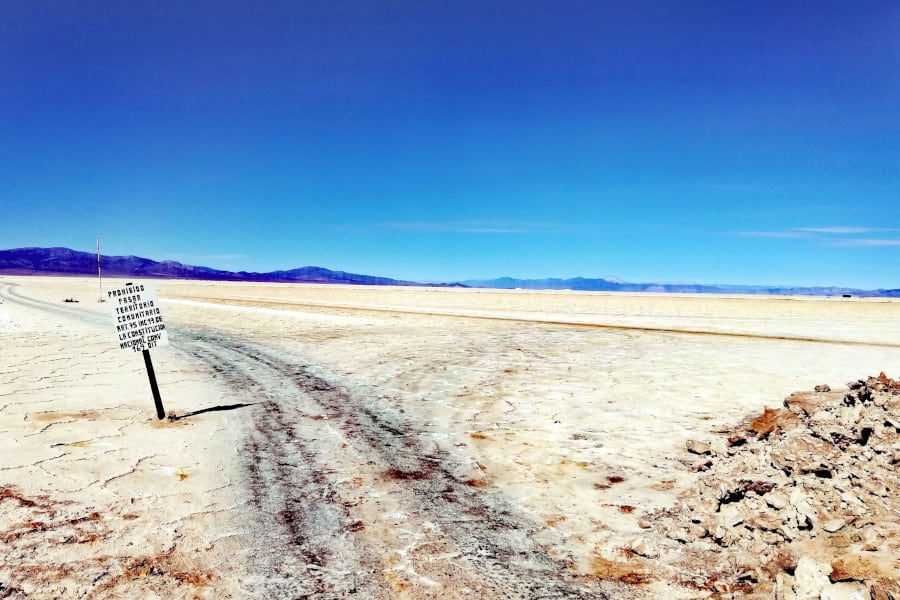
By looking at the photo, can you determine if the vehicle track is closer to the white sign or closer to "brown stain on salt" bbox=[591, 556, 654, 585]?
"brown stain on salt" bbox=[591, 556, 654, 585]

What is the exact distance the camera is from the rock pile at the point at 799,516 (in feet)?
7.92

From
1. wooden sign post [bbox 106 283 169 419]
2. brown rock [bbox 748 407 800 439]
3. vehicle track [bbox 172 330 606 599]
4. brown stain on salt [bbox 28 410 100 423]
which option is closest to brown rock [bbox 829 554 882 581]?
vehicle track [bbox 172 330 606 599]

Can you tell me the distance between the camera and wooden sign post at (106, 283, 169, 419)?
17.9 ft

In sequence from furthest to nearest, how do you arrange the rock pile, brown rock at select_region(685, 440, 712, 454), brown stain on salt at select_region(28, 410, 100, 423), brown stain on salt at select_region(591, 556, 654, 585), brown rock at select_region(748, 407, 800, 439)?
brown stain on salt at select_region(28, 410, 100, 423), brown rock at select_region(685, 440, 712, 454), brown rock at select_region(748, 407, 800, 439), brown stain on salt at select_region(591, 556, 654, 585), the rock pile

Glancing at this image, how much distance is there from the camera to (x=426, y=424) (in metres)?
5.82

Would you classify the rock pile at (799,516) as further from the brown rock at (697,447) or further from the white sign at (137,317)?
the white sign at (137,317)

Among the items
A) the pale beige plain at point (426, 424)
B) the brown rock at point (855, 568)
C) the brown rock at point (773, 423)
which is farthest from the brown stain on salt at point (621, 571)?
the brown rock at point (773, 423)

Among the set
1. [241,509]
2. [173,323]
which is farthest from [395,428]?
[173,323]

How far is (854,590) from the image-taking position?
7.23ft

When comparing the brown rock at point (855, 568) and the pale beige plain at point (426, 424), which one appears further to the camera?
the pale beige plain at point (426, 424)

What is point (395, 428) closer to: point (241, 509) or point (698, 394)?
point (241, 509)

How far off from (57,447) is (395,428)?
3170mm

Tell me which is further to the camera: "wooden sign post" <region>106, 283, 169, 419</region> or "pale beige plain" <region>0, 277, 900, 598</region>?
"wooden sign post" <region>106, 283, 169, 419</region>

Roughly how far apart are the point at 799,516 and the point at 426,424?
368 centimetres
